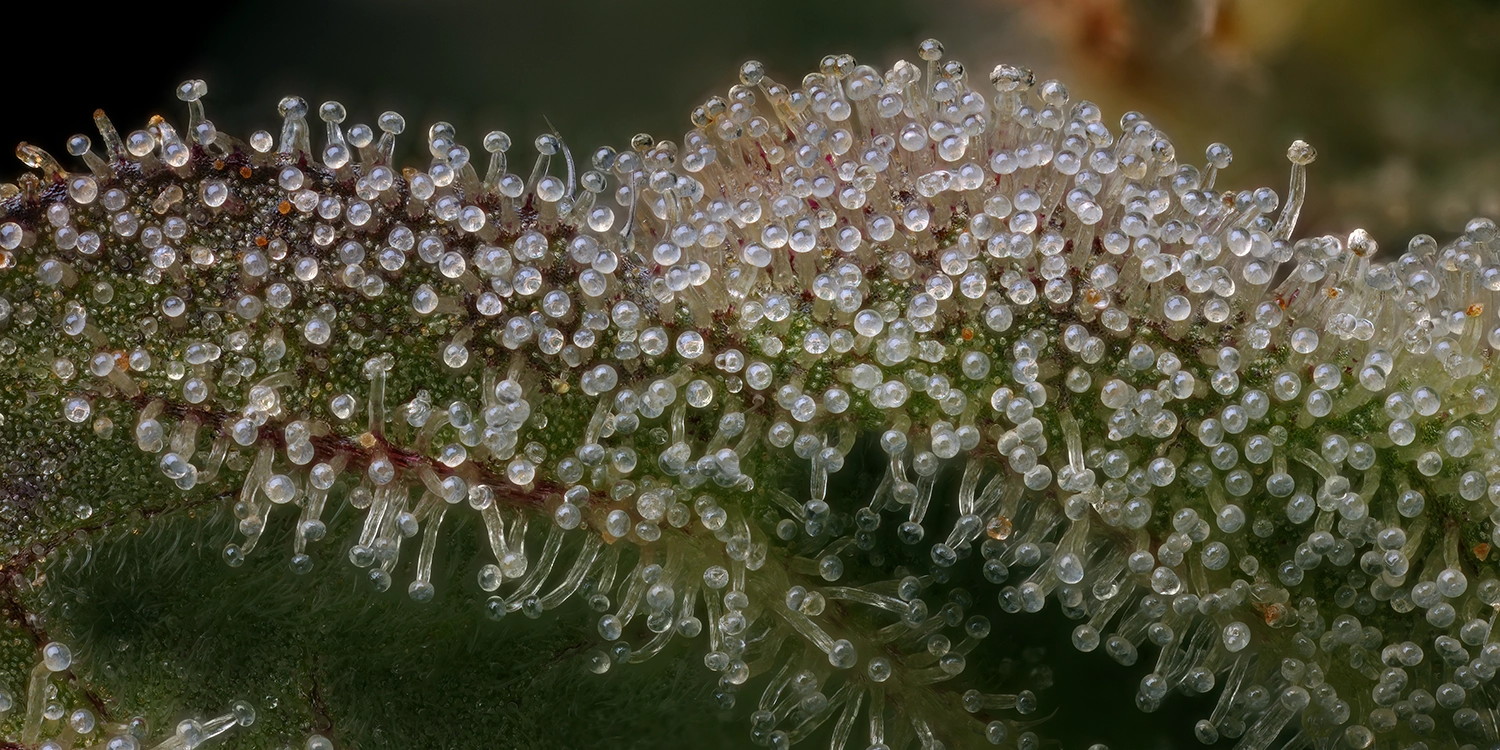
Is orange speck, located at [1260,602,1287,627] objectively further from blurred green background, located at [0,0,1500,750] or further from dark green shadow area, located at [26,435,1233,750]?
blurred green background, located at [0,0,1500,750]

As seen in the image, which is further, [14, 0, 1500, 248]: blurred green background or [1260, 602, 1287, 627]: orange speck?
[14, 0, 1500, 248]: blurred green background

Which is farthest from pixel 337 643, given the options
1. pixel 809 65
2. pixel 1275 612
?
pixel 809 65

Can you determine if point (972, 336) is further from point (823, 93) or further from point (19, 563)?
point (19, 563)

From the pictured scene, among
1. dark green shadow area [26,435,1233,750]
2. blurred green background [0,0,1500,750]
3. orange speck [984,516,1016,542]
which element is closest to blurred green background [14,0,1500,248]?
blurred green background [0,0,1500,750]

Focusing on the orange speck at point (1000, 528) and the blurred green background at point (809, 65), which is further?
the blurred green background at point (809, 65)

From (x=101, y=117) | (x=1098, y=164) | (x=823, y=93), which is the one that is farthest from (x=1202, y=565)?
Result: (x=101, y=117)

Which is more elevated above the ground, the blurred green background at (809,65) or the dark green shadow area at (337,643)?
the blurred green background at (809,65)

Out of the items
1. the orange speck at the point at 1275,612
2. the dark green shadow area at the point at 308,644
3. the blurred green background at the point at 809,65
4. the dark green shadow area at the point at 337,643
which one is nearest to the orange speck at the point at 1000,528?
the dark green shadow area at the point at 337,643

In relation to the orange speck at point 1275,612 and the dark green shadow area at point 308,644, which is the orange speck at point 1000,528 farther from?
the dark green shadow area at point 308,644
